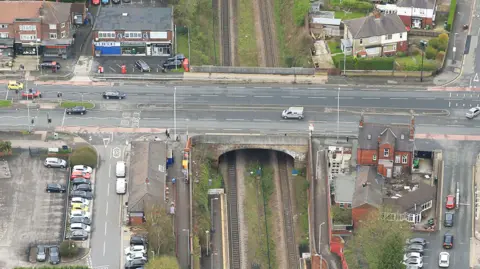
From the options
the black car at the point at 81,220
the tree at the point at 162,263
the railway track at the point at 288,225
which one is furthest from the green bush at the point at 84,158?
the railway track at the point at 288,225

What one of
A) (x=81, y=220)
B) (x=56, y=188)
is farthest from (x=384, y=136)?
(x=56, y=188)

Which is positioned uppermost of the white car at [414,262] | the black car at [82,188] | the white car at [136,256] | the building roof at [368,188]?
the black car at [82,188]

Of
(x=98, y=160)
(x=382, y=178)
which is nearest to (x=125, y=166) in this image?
(x=98, y=160)

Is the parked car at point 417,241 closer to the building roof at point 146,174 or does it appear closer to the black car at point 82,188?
the building roof at point 146,174

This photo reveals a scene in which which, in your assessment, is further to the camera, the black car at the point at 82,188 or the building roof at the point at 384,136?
the building roof at the point at 384,136

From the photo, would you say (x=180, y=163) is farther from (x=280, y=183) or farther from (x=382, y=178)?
(x=382, y=178)

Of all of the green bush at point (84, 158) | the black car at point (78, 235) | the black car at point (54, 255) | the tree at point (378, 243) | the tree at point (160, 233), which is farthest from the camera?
the green bush at point (84, 158)

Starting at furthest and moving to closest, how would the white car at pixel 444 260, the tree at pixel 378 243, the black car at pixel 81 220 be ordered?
the black car at pixel 81 220 < the white car at pixel 444 260 < the tree at pixel 378 243
